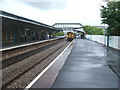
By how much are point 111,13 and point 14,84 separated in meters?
19.4

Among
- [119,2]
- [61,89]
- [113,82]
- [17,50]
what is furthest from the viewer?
[119,2]

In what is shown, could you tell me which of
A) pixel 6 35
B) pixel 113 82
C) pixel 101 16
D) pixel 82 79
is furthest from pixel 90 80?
pixel 6 35

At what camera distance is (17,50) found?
19.8 meters

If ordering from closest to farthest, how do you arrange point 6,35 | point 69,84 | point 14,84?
point 69,84
point 14,84
point 6,35

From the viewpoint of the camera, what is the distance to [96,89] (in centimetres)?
681

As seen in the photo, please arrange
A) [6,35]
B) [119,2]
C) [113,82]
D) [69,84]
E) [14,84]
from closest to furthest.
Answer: [69,84] < [113,82] < [14,84] < [119,2] < [6,35]

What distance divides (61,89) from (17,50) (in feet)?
45.0

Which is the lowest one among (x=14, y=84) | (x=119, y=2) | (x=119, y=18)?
(x=14, y=84)

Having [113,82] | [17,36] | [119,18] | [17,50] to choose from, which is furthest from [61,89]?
[17,36]

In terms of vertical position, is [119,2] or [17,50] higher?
[119,2]

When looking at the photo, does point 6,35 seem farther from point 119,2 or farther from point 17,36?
point 119,2

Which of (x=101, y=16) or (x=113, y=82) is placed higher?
(x=101, y=16)

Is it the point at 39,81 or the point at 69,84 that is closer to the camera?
the point at 69,84

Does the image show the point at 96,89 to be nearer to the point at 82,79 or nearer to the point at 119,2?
the point at 82,79
